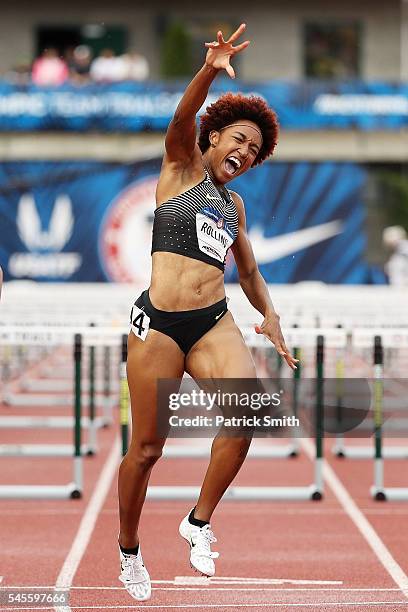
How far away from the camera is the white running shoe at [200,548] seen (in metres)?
5.57

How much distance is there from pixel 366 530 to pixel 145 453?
303cm

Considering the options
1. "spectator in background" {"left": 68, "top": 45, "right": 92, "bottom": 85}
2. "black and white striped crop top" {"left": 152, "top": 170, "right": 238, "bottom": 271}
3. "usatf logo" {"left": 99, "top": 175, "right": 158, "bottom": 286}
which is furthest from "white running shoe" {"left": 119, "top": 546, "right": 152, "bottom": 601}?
"spectator in background" {"left": 68, "top": 45, "right": 92, "bottom": 85}

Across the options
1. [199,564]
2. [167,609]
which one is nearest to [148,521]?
[167,609]

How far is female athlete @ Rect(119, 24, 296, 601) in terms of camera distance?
563cm

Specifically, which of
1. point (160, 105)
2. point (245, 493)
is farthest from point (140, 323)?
point (160, 105)

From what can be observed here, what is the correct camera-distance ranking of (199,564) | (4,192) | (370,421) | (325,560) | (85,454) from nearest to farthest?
(199,564), (325,560), (370,421), (85,454), (4,192)

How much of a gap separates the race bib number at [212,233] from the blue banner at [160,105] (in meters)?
19.9

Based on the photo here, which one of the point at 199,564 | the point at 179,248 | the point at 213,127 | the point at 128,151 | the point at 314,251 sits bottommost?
the point at 314,251

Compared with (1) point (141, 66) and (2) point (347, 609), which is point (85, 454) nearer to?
(2) point (347, 609)

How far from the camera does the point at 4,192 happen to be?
25641mm

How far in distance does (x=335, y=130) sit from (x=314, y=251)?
2.27 m

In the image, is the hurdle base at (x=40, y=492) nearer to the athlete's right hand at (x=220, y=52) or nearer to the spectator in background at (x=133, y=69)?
the athlete's right hand at (x=220, y=52)

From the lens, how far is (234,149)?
575 centimetres

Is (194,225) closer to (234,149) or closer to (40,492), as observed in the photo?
(234,149)
